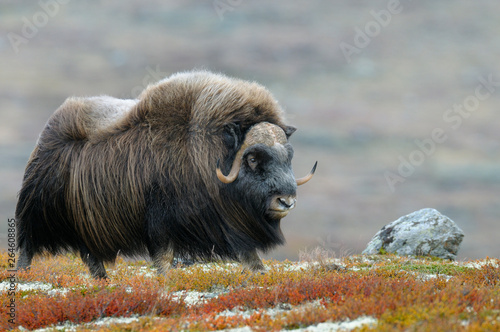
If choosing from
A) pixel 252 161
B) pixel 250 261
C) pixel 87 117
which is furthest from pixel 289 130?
pixel 87 117

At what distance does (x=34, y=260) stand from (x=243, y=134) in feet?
10.3

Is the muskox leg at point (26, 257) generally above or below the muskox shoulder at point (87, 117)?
below

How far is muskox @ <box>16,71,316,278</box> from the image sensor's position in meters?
5.57

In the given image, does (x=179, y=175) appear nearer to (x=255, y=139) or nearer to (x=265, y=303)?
(x=255, y=139)

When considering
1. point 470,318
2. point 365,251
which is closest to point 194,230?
point 470,318

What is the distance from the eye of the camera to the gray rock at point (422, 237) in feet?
26.9

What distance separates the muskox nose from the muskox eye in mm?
406

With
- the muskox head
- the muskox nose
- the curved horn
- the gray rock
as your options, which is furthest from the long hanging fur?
the gray rock

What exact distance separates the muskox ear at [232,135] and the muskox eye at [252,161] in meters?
0.19

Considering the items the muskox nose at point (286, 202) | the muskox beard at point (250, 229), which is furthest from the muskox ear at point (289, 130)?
the muskox beard at point (250, 229)

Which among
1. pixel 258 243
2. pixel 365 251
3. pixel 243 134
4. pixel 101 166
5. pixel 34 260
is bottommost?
pixel 34 260

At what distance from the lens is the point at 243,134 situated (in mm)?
5711

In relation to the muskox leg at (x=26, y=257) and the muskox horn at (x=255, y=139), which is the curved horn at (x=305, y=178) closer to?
the muskox horn at (x=255, y=139)

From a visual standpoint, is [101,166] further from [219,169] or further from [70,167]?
[219,169]
